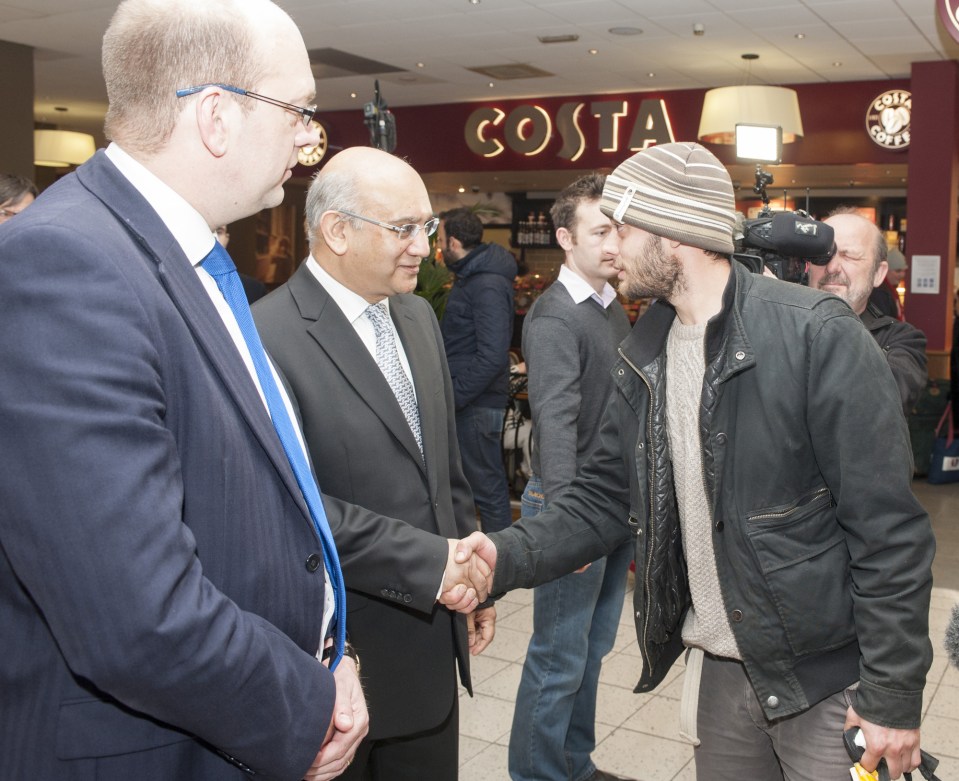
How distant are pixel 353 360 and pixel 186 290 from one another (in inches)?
32.8

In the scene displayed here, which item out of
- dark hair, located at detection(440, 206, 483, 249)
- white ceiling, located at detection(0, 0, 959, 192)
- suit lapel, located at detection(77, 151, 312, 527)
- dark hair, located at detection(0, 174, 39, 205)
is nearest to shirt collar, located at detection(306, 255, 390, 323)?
suit lapel, located at detection(77, 151, 312, 527)

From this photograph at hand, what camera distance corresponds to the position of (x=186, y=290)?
3.78 ft

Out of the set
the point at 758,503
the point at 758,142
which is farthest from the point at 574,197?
the point at 758,503

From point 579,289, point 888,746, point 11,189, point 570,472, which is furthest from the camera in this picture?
point 11,189

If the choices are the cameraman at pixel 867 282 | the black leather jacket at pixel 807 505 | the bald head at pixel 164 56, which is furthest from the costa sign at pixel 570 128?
the bald head at pixel 164 56

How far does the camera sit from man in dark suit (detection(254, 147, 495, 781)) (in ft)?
6.35

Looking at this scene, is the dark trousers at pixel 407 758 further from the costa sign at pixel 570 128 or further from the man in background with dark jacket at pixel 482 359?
the costa sign at pixel 570 128

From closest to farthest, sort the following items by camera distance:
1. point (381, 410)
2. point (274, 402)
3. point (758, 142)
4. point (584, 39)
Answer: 1. point (274, 402)
2. point (381, 410)
3. point (758, 142)
4. point (584, 39)

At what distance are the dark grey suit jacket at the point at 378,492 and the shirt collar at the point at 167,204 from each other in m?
0.70

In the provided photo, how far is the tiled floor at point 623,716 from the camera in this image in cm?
315

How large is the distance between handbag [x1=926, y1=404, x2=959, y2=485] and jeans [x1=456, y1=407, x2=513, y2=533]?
14.5 feet

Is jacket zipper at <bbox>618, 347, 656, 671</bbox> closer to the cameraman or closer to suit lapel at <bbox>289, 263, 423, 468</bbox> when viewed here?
suit lapel at <bbox>289, 263, 423, 468</bbox>

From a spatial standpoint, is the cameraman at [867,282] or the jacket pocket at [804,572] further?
the cameraman at [867,282]

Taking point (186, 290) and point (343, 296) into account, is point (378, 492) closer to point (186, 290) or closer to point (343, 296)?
point (343, 296)
